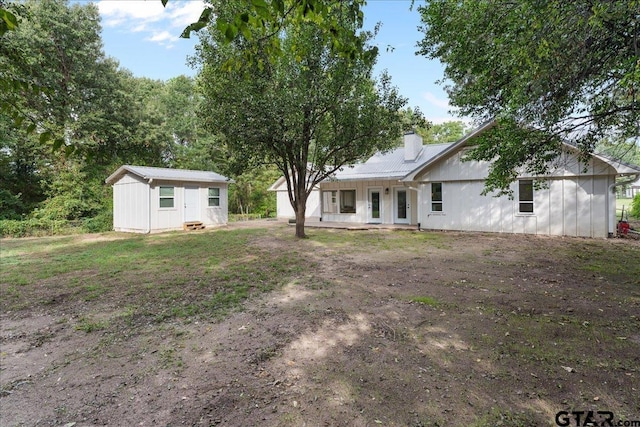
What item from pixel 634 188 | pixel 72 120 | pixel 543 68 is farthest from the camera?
pixel 72 120

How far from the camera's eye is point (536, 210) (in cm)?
1225

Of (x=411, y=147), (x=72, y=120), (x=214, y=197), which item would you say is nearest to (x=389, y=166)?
(x=411, y=147)

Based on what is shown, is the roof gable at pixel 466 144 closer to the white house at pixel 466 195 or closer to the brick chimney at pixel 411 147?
the white house at pixel 466 195

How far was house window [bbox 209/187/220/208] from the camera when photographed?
1772 centimetres

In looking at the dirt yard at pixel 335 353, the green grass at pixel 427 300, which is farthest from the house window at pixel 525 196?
the green grass at pixel 427 300

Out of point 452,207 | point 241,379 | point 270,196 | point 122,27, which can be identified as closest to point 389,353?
point 241,379

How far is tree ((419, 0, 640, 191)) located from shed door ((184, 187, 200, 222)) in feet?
42.7

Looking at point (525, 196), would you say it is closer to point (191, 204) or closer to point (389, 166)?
point (389, 166)

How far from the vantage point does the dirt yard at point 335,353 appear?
2561 millimetres

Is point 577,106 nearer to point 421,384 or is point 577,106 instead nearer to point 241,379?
point 421,384

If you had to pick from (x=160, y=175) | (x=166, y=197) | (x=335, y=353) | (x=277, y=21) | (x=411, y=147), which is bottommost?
(x=335, y=353)

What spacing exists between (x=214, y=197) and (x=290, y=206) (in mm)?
6296

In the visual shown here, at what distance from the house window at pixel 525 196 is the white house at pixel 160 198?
13.8 m

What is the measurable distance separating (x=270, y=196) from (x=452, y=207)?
16478 millimetres
